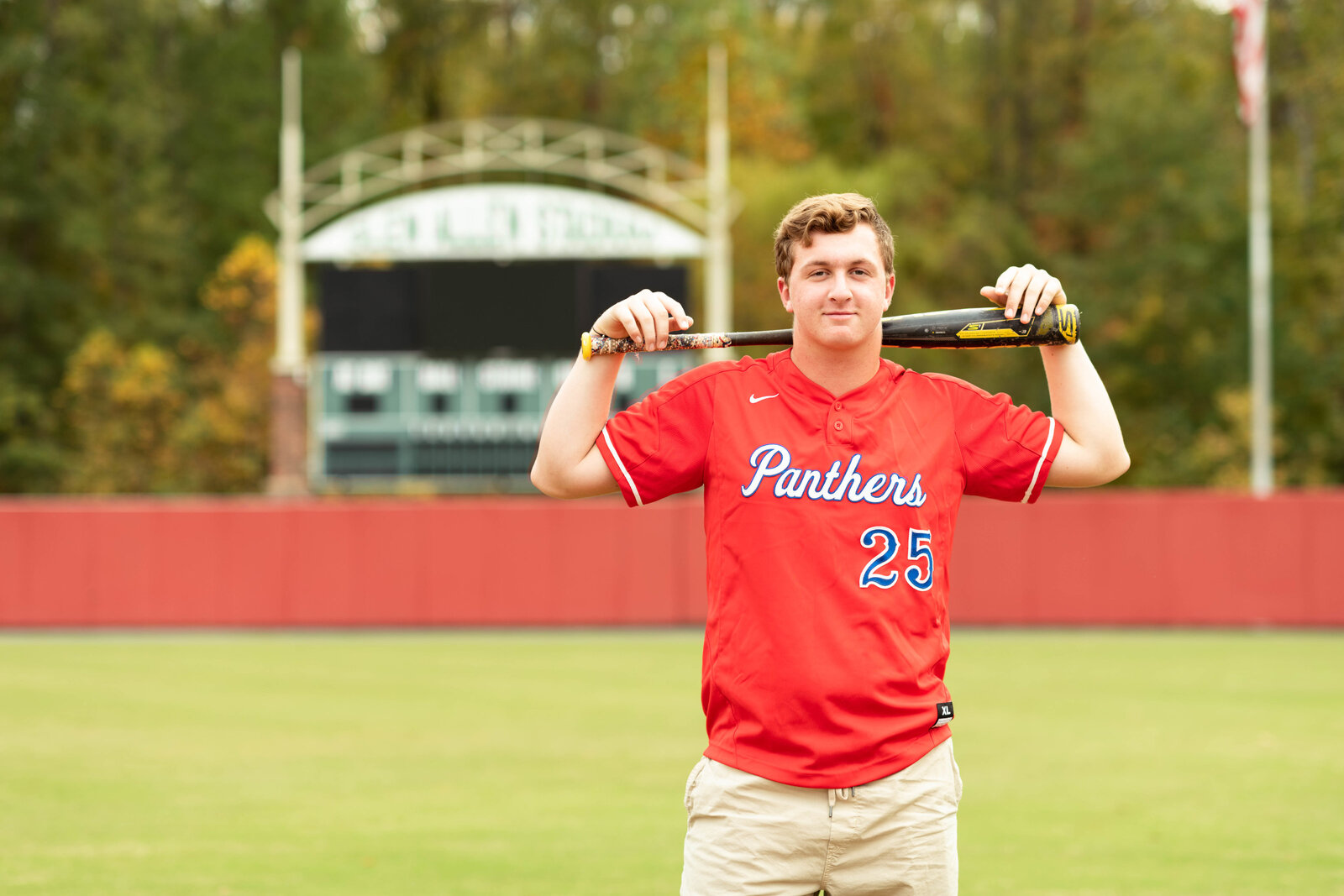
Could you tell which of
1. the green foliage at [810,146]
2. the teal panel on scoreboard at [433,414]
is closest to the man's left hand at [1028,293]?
the teal panel on scoreboard at [433,414]

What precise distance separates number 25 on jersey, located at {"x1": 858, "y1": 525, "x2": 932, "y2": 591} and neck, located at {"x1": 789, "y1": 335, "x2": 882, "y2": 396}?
31 centimetres

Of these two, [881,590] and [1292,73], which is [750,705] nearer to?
[881,590]

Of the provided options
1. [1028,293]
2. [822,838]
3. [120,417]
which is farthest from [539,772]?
[120,417]

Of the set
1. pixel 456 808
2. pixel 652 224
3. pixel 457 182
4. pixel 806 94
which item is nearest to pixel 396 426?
pixel 652 224

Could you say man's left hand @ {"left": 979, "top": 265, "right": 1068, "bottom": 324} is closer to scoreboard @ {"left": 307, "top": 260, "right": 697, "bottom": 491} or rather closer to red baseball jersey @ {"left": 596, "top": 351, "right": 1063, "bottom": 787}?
red baseball jersey @ {"left": 596, "top": 351, "right": 1063, "bottom": 787}

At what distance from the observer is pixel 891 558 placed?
126 inches

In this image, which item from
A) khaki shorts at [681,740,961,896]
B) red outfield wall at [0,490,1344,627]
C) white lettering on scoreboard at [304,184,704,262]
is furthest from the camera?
white lettering on scoreboard at [304,184,704,262]

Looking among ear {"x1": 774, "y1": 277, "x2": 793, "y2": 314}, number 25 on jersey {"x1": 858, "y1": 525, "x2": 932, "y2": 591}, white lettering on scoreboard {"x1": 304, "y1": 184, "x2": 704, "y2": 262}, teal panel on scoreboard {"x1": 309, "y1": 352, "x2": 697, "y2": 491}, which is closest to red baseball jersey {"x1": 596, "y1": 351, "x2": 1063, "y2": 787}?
number 25 on jersey {"x1": 858, "y1": 525, "x2": 932, "y2": 591}

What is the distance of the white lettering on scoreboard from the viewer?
846 inches

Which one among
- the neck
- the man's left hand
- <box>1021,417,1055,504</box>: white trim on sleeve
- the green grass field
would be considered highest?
the man's left hand

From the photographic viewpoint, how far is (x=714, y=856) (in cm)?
314

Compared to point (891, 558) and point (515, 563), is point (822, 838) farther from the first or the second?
point (515, 563)

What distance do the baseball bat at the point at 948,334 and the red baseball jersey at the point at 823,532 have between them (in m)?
0.09

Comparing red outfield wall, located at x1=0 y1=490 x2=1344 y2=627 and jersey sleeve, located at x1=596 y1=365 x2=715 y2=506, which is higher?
jersey sleeve, located at x1=596 y1=365 x2=715 y2=506
